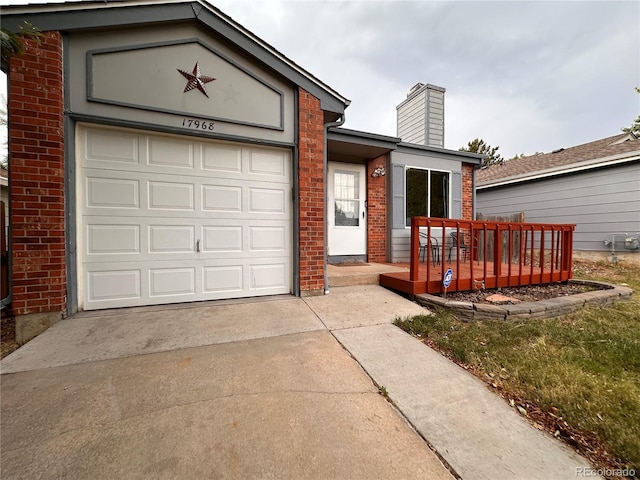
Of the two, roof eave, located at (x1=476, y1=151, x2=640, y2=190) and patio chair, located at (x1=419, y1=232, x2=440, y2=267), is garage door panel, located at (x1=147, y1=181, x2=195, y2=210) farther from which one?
roof eave, located at (x1=476, y1=151, x2=640, y2=190)

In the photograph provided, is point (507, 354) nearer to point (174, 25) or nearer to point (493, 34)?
point (174, 25)

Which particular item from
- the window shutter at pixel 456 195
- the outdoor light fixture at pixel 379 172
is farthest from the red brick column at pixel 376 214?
the window shutter at pixel 456 195

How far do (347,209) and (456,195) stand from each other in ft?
10.1

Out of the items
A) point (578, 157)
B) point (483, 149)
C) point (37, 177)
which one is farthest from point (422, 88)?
point (483, 149)

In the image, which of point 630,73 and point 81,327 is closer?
point 81,327

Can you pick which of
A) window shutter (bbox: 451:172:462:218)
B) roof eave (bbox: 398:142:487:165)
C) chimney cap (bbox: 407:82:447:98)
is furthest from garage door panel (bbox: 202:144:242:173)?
chimney cap (bbox: 407:82:447:98)

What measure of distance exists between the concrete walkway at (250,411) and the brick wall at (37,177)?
591mm

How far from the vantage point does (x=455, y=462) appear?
124 centimetres

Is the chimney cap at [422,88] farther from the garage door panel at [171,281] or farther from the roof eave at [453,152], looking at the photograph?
the garage door panel at [171,281]

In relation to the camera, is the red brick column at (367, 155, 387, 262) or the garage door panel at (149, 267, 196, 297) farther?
the red brick column at (367, 155, 387, 262)

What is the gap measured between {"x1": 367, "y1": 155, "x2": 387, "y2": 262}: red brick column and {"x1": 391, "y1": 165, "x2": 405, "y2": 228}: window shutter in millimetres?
251

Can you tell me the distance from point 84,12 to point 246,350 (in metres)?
4.33

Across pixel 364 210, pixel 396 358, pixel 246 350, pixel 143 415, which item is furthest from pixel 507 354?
pixel 364 210

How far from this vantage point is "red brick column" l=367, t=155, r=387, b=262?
20.4 feet
